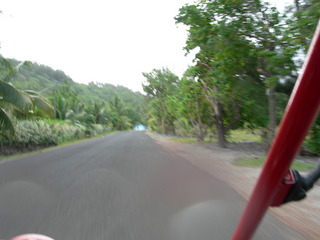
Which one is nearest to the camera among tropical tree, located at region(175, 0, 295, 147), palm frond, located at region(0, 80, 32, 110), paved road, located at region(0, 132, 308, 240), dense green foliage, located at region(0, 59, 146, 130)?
paved road, located at region(0, 132, 308, 240)

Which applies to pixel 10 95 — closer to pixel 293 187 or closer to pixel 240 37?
pixel 240 37

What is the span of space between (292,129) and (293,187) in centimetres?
31

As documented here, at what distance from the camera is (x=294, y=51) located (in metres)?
7.70

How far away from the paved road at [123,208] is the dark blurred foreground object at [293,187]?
7.56 feet

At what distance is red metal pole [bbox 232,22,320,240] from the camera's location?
0.70 meters

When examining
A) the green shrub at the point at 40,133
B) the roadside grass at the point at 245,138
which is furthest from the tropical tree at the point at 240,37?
the green shrub at the point at 40,133

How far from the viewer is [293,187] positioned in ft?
3.05

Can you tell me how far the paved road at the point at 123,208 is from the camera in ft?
10.4

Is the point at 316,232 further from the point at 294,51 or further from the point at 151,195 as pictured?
the point at 294,51

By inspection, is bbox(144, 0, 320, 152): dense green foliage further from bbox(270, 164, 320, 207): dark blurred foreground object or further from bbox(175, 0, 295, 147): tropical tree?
bbox(270, 164, 320, 207): dark blurred foreground object

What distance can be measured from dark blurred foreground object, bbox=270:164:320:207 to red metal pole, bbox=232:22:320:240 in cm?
13

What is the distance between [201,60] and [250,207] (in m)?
14.6

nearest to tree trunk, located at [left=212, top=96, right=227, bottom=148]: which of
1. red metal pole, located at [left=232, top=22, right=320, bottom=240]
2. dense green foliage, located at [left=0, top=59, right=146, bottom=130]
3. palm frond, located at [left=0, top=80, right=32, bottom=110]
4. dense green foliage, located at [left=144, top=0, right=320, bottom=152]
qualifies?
dense green foliage, located at [left=144, top=0, right=320, bottom=152]

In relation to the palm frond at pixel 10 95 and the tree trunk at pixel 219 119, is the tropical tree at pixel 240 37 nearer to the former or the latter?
the tree trunk at pixel 219 119
